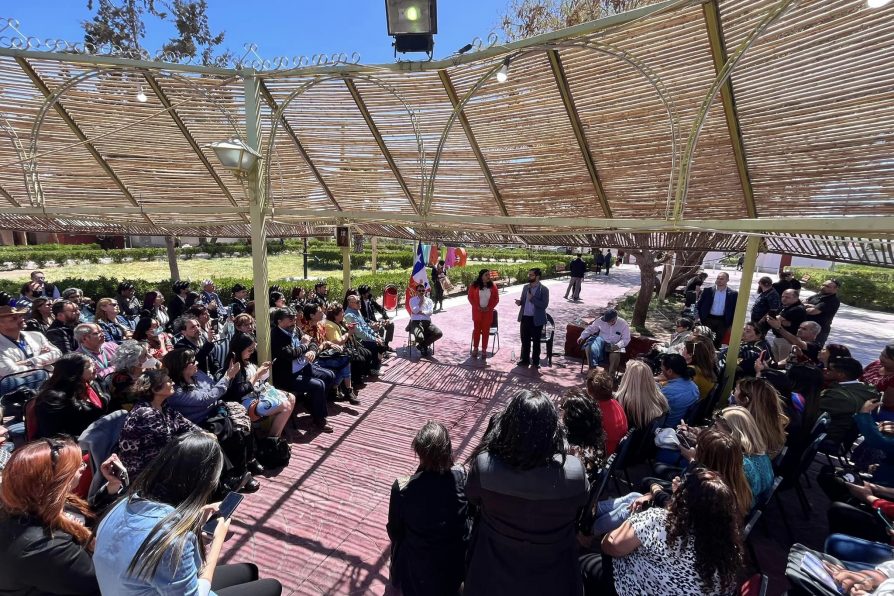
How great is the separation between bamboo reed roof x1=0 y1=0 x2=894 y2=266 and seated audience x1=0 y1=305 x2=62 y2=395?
1.38 metres

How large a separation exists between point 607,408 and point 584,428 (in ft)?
2.55

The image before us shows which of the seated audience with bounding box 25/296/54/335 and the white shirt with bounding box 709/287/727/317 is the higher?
the white shirt with bounding box 709/287/727/317

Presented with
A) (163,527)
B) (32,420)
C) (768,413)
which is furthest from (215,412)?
(768,413)

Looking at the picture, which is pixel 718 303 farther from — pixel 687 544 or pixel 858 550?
pixel 687 544

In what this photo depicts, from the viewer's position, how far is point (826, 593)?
2.27 metres

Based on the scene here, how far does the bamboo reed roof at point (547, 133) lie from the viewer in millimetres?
3826

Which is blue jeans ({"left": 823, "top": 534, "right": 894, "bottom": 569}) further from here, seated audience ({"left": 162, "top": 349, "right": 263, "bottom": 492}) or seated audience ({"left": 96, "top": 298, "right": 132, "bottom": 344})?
seated audience ({"left": 96, "top": 298, "right": 132, "bottom": 344})

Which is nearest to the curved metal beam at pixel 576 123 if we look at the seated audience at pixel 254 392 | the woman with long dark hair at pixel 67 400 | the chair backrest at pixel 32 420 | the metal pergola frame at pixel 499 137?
the metal pergola frame at pixel 499 137

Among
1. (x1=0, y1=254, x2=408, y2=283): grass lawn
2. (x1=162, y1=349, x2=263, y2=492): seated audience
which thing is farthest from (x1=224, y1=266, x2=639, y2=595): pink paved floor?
(x1=0, y1=254, x2=408, y2=283): grass lawn

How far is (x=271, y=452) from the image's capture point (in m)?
4.39

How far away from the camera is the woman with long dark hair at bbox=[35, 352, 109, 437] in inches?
124

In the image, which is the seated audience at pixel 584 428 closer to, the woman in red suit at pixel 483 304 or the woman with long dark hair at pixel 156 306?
the woman in red suit at pixel 483 304

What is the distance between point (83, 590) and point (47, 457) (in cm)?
63

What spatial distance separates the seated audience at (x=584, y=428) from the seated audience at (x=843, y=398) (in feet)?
9.08
